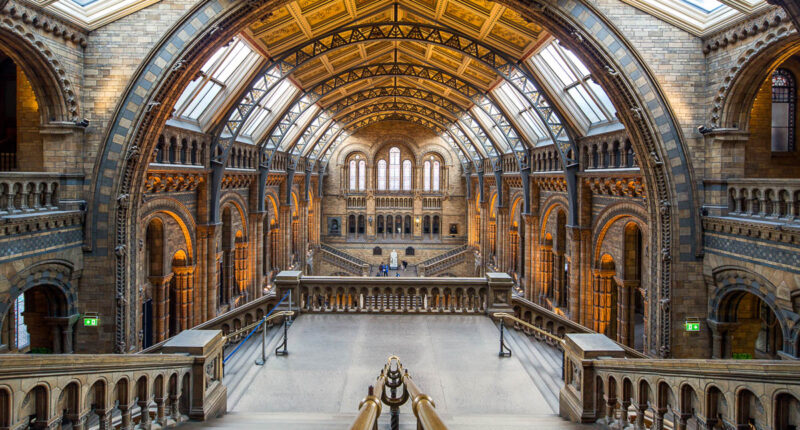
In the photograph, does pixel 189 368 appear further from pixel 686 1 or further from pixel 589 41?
pixel 686 1

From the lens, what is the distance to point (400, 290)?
12.7m

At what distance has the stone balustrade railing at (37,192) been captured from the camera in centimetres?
945

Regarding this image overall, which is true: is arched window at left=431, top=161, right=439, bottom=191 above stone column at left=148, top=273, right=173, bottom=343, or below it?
above

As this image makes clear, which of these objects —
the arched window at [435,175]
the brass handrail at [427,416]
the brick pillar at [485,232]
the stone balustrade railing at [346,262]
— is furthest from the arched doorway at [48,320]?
the arched window at [435,175]

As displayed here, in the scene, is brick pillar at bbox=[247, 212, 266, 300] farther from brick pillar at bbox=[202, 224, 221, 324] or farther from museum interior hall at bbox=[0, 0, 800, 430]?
brick pillar at bbox=[202, 224, 221, 324]

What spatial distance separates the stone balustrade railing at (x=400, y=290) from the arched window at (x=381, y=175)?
36374 millimetres

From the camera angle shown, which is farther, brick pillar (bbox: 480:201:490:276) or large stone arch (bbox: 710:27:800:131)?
brick pillar (bbox: 480:201:490:276)

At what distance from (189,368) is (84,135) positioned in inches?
299

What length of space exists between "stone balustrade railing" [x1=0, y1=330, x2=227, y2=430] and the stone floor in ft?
1.92

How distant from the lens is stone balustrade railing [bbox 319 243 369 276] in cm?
4225

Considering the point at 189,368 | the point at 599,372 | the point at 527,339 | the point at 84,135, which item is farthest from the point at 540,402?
the point at 84,135

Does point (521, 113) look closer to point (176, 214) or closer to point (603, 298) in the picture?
point (603, 298)

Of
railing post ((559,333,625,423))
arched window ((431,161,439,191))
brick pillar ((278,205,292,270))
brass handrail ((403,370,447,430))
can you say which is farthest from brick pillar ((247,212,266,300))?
arched window ((431,161,439,191))

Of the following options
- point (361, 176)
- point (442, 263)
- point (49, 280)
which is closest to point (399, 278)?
point (49, 280)
